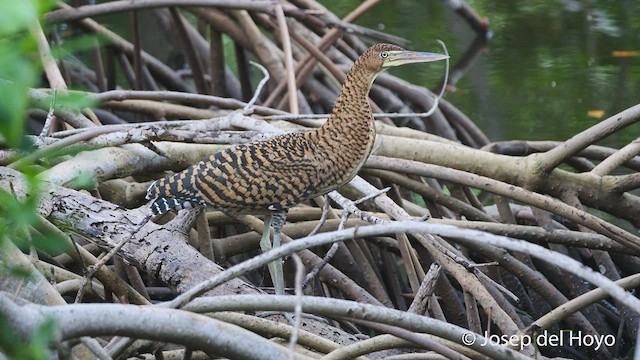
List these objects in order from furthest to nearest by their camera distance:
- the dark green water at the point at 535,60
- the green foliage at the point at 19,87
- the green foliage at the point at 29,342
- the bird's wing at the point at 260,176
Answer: the dark green water at the point at 535,60
the bird's wing at the point at 260,176
the green foliage at the point at 29,342
the green foliage at the point at 19,87

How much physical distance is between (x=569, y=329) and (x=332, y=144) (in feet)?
4.50

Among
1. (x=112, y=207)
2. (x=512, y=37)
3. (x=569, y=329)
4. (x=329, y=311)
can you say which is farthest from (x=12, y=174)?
(x=512, y=37)

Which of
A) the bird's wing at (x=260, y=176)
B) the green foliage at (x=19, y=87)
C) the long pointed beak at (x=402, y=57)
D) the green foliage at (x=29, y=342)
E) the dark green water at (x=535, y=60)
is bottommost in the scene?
the dark green water at (x=535, y=60)

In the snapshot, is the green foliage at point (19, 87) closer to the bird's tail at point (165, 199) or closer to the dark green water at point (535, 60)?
the bird's tail at point (165, 199)

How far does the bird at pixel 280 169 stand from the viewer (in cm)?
314

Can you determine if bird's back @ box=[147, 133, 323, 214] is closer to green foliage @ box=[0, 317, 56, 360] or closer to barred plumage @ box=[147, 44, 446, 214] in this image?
barred plumage @ box=[147, 44, 446, 214]

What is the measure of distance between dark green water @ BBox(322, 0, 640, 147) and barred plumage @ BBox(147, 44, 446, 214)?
136 inches

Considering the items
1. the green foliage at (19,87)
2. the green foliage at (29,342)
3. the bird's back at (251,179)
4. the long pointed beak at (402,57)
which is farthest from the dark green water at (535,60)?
the green foliage at (19,87)

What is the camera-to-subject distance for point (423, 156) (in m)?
4.08

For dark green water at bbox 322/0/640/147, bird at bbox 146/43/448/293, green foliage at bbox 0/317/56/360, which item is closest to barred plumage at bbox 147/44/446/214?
bird at bbox 146/43/448/293

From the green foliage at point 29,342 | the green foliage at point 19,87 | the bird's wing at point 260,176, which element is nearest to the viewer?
the green foliage at point 19,87

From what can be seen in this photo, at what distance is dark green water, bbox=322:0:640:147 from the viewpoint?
6902 millimetres

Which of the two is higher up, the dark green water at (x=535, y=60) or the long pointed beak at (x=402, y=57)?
the long pointed beak at (x=402, y=57)

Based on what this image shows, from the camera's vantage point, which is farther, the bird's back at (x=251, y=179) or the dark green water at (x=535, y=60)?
the dark green water at (x=535, y=60)
